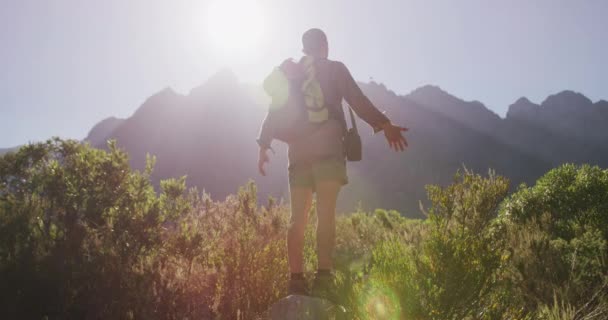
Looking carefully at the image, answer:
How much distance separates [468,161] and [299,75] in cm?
13075

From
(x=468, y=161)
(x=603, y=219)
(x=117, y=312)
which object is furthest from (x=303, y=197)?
(x=468, y=161)

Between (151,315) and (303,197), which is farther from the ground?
(303,197)

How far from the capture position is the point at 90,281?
2.77 m

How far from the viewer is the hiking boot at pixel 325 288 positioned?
2.34 metres

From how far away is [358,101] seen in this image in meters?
2.88

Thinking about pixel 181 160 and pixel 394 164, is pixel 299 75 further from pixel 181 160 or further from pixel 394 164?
pixel 181 160

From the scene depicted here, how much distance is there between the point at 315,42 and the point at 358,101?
26.1 inches

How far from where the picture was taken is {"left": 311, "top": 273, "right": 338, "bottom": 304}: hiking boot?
7.68 ft

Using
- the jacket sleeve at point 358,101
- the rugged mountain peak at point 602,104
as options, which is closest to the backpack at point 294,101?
the jacket sleeve at point 358,101

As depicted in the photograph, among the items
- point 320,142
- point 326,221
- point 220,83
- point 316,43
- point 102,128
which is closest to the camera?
point 326,221

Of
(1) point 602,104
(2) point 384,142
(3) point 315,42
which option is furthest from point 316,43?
(1) point 602,104

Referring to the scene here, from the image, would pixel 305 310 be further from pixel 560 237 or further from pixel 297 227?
pixel 560 237

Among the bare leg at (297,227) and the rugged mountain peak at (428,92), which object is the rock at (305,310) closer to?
the bare leg at (297,227)

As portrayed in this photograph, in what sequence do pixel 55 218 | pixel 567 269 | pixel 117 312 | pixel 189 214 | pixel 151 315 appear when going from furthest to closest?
pixel 189 214, pixel 55 218, pixel 567 269, pixel 117 312, pixel 151 315
